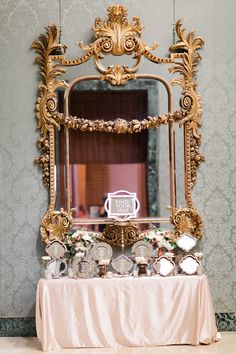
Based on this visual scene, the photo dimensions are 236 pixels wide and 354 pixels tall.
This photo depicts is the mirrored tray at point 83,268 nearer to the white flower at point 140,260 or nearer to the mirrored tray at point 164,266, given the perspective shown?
the white flower at point 140,260

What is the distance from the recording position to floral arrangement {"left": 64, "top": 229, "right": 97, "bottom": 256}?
5.82 meters

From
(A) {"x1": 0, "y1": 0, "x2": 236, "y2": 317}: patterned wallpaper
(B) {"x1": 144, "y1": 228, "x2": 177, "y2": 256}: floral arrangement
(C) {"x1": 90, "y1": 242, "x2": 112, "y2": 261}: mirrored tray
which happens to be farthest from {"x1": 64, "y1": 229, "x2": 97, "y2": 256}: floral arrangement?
(B) {"x1": 144, "y1": 228, "x2": 177, "y2": 256}: floral arrangement

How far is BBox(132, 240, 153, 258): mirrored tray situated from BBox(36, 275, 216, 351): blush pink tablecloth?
1.07 feet

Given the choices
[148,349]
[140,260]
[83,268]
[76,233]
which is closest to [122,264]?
[140,260]

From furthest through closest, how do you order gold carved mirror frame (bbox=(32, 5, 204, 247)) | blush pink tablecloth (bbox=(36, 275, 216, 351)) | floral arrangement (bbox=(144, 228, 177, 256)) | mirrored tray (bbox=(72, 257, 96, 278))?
gold carved mirror frame (bbox=(32, 5, 204, 247)), floral arrangement (bbox=(144, 228, 177, 256)), mirrored tray (bbox=(72, 257, 96, 278)), blush pink tablecloth (bbox=(36, 275, 216, 351))

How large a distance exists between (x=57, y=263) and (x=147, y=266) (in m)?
0.89

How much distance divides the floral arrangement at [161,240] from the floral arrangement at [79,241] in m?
0.56

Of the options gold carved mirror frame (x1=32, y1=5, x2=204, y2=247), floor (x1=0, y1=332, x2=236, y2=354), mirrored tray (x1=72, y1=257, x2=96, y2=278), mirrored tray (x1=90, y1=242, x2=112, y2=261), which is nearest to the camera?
floor (x1=0, y1=332, x2=236, y2=354)

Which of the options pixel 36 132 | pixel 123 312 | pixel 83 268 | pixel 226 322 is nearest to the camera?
pixel 123 312

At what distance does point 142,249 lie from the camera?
18.7 ft

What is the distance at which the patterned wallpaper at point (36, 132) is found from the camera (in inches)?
237

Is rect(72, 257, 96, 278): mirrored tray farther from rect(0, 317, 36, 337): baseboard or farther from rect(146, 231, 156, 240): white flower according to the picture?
rect(0, 317, 36, 337): baseboard

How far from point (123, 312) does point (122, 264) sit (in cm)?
46

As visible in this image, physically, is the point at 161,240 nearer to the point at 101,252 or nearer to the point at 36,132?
the point at 101,252
